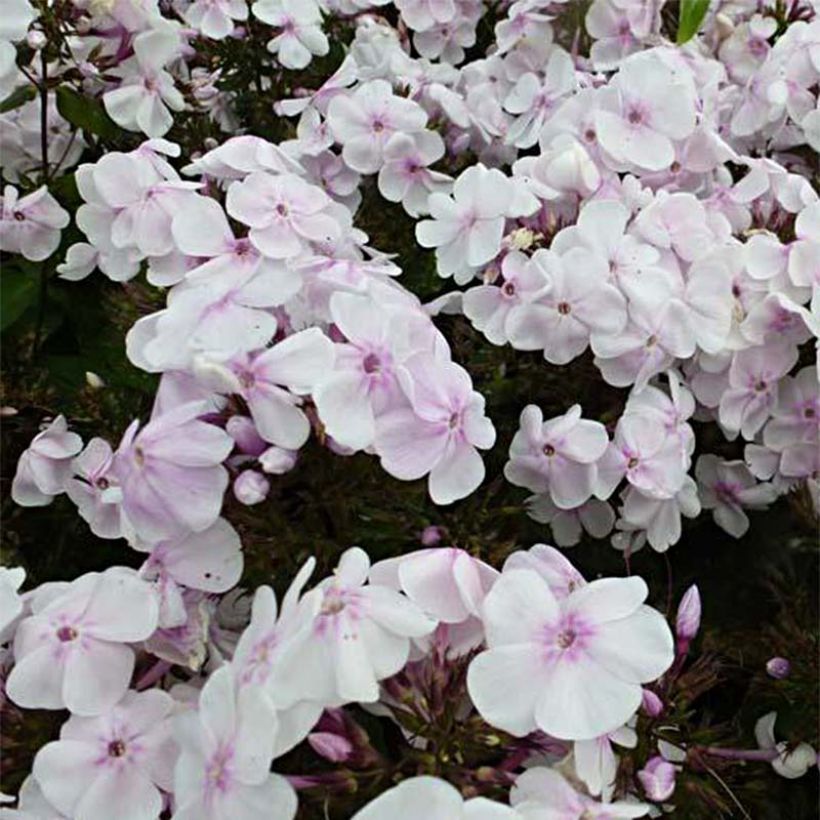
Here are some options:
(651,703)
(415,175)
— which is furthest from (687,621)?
(415,175)

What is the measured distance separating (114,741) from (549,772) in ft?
0.84

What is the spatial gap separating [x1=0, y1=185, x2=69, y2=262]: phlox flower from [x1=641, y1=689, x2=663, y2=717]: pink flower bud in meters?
0.73

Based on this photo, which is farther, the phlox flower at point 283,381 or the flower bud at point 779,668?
the flower bud at point 779,668

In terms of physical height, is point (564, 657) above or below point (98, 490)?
above

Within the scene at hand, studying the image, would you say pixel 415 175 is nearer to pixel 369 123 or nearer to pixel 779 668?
pixel 369 123

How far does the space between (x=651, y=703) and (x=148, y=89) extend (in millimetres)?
786

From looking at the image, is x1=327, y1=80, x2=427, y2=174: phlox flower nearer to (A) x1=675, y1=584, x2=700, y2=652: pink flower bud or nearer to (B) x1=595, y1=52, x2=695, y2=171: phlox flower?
(B) x1=595, y1=52, x2=695, y2=171: phlox flower

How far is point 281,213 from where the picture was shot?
997 mm

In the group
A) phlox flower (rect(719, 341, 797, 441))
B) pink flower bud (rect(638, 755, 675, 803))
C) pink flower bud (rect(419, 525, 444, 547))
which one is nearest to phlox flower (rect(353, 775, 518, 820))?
pink flower bud (rect(638, 755, 675, 803))

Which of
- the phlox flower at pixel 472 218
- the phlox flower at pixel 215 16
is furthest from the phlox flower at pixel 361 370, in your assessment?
the phlox flower at pixel 215 16

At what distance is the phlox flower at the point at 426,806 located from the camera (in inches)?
24.9

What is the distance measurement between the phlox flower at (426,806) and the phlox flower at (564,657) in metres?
0.08

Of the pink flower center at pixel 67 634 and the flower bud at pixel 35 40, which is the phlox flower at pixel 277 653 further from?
the flower bud at pixel 35 40

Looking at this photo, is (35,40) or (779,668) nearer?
(779,668)
